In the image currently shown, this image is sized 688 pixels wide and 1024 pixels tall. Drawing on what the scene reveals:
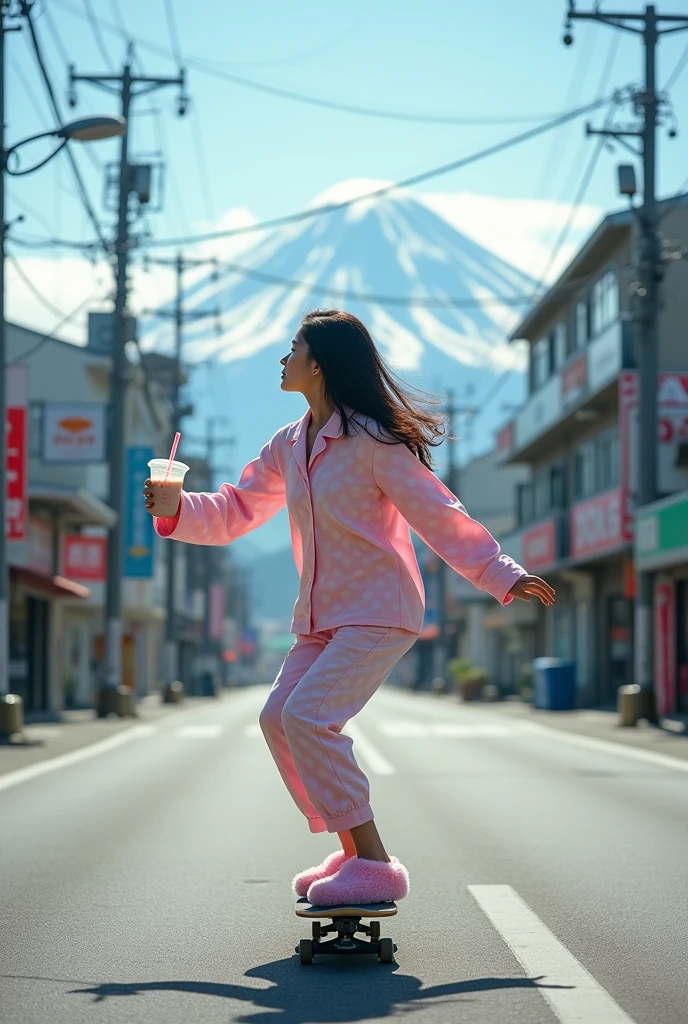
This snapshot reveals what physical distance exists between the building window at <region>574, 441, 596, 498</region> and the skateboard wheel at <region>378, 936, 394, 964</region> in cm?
3182

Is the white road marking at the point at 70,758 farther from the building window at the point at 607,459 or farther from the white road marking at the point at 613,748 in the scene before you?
the building window at the point at 607,459

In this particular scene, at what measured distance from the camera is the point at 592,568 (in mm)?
38375

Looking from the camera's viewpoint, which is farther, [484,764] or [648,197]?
[648,197]

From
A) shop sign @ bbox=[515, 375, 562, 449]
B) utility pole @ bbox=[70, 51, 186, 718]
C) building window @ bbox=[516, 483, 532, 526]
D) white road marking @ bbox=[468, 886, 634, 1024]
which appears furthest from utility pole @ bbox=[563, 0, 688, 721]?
building window @ bbox=[516, 483, 532, 526]

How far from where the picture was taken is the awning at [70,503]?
31.1m

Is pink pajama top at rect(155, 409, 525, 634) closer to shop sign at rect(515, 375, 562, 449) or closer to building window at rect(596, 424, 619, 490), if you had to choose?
building window at rect(596, 424, 619, 490)

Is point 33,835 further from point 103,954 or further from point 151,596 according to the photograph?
point 151,596

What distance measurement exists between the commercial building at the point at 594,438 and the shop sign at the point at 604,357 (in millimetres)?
42

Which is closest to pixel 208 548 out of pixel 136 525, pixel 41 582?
pixel 136 525

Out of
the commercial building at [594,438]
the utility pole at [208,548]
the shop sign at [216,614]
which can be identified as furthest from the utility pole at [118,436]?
the shop sign at [216,614]

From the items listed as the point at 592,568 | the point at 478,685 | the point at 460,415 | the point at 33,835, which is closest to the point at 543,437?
the point at 592,568

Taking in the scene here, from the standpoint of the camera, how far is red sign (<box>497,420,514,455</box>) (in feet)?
152

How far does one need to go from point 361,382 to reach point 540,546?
36.7m

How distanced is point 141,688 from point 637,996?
55.6 meters
